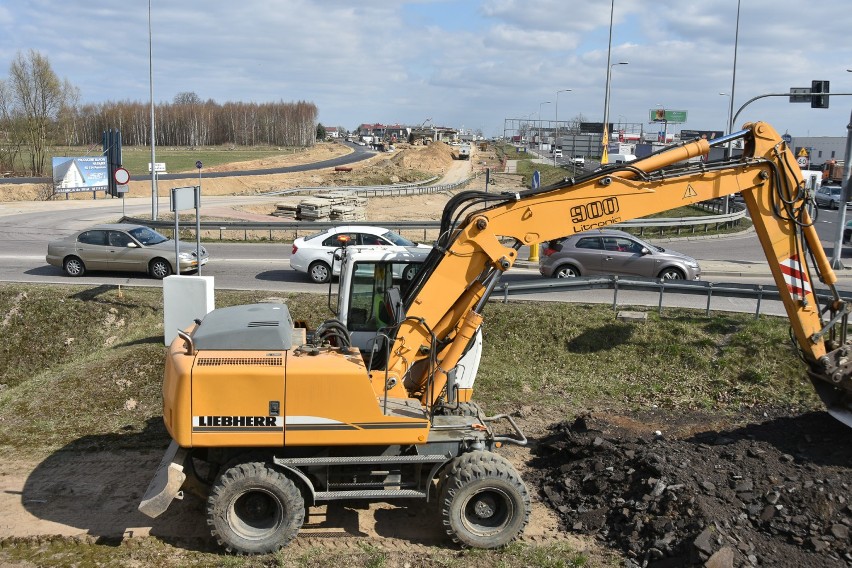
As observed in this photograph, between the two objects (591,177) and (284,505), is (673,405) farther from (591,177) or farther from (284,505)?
(284,505)

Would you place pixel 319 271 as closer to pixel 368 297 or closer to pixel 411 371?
pixel 368 297

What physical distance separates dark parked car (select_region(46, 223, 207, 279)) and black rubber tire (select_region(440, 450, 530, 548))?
1515cm

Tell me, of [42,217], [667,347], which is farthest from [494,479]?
[42,217]

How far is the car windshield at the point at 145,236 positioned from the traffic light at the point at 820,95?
2103cm

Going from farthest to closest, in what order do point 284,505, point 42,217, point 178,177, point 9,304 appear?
point 178,177, point 42,217, point 9,304, point 284,505

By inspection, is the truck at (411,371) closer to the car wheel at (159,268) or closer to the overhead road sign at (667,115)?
the car wheel at (159,268)

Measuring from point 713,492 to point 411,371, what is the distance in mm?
3492

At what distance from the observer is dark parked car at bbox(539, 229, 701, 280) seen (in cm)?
2050

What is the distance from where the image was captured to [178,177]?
60500 millimetres

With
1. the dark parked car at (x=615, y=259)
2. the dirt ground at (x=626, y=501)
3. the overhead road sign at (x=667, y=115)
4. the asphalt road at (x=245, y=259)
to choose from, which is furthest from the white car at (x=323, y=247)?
the overhead road sign at (x=667, y=115)

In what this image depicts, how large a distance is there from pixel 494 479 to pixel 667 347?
7.45 meters

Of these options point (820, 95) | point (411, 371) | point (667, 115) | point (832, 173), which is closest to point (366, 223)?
point (820, 95)

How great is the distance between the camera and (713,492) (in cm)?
830

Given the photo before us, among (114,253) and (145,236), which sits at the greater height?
(145,236)
